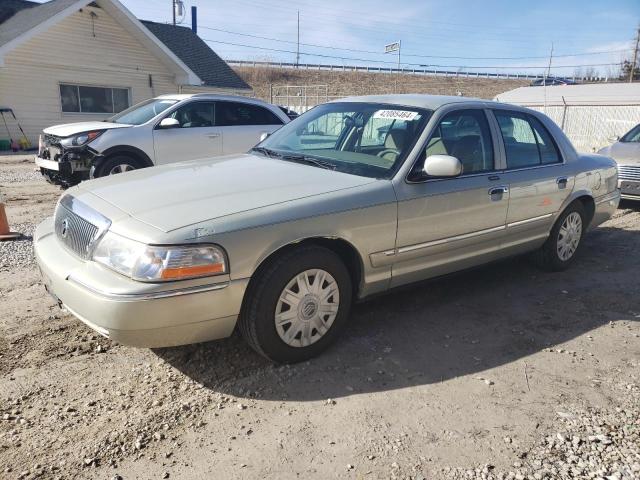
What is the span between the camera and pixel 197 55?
22859mm

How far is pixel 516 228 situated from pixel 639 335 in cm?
126

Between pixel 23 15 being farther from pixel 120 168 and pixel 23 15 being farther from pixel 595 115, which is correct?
pixel 595 115

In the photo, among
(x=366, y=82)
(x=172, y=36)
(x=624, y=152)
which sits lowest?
(x=624, y=152)

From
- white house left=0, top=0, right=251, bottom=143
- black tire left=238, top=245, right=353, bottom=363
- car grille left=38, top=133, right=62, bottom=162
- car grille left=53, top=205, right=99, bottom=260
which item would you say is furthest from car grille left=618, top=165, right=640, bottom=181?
white house left=0, top=0, right=251, bottom=143

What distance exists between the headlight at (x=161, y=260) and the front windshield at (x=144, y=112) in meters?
6.17

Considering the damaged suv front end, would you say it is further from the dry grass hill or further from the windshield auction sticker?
the dry grass hill

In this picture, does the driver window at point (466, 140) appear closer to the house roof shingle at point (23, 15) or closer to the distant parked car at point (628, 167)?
the distant parked car at point (628, 167)

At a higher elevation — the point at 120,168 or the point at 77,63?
the point at 77,63

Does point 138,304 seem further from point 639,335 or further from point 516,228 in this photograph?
point 639,335

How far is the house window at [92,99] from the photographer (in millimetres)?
17875

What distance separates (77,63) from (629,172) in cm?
1705

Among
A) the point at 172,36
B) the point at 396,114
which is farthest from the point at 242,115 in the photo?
the point at 172,36

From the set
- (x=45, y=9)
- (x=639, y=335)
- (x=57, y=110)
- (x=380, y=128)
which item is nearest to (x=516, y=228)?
(x=639, y=335)

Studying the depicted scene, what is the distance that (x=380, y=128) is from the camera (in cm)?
411
